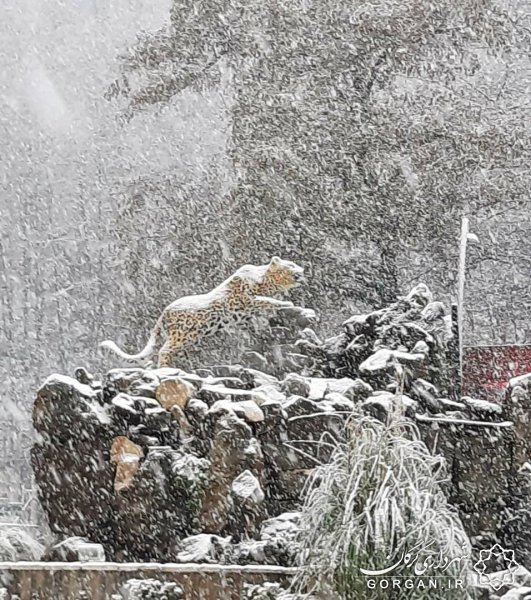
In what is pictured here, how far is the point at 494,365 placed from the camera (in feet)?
17.9

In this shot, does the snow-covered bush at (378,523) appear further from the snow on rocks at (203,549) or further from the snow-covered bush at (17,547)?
the snow-covered bush at (17,547)

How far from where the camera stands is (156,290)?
9328mm

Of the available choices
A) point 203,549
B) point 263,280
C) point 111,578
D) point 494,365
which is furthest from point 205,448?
point 494,365

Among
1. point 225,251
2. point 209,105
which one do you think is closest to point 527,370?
point 225,251

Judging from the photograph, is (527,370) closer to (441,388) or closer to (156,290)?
(441,388)

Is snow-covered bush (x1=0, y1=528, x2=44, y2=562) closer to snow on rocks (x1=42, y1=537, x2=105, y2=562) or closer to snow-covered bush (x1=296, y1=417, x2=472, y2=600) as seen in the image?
snow on rocks (x1=42, y1=537, x2=105, y2=562)

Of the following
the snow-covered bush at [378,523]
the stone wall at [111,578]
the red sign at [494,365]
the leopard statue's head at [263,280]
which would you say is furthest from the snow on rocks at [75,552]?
the red sign at [494,365]

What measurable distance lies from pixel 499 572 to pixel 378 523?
42.5 inches

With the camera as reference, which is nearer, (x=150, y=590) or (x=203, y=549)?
(x=150, y=590)

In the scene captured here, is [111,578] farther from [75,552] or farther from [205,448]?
[205,448]

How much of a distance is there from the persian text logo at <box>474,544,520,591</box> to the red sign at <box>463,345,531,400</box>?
4.84ft

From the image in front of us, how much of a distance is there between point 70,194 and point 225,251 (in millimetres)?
3716

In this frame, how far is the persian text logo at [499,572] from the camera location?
→ 10.6 ft

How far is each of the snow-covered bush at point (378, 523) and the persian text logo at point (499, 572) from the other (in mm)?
615
